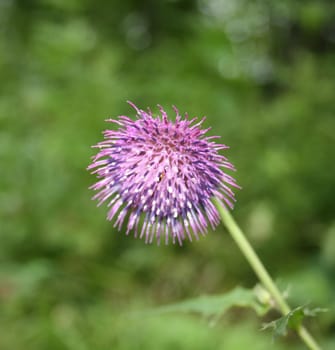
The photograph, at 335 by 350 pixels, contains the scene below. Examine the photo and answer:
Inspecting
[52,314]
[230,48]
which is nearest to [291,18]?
[230,48]

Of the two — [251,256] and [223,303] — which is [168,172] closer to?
[251,256]

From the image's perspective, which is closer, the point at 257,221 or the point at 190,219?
the point at 190,219

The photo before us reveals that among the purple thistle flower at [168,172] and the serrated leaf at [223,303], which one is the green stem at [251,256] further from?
the serrated leaf at [223,303]

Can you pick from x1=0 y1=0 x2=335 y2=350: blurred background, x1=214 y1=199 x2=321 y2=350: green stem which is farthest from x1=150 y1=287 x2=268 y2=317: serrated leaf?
x1=0 y1=0 x2=335 y2=350: blurred background

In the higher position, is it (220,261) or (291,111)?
(291,111)

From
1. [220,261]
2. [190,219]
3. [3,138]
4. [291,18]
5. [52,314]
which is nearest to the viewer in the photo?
[190,219]

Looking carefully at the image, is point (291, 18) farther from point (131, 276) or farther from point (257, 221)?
point (131, 276)
